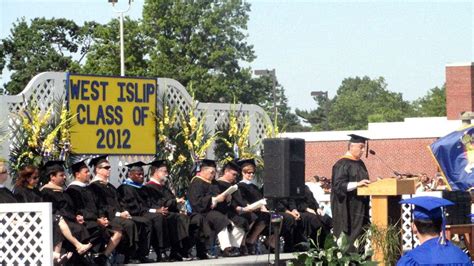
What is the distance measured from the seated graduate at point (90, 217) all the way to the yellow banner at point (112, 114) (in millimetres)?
1417

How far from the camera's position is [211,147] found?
2142 centimetres

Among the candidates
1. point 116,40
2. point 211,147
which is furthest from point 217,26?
point 211,147

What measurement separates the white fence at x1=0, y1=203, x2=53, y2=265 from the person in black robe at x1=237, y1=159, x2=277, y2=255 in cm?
482


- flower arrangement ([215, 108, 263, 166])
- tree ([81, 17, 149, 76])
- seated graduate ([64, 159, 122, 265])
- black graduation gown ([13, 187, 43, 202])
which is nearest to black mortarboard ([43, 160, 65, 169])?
seated graduate ([64, 159, 122, 265])

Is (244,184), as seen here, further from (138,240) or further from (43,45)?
(43,45)

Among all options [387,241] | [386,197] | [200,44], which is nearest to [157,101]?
[386,197]

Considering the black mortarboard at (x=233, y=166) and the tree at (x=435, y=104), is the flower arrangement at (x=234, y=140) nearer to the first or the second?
the black mortarboard at (x=233, y=166)

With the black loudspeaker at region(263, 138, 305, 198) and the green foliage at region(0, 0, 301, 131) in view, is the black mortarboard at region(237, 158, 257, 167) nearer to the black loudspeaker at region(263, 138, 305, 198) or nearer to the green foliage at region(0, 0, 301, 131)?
the black loudspeaker at region(263, 138, 305, 198)

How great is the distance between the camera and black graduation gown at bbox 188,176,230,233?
A: 62.2 feet

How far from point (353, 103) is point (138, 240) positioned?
352ft

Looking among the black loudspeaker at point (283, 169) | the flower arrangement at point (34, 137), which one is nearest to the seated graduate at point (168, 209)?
the flower arrangement at point (34, 137)

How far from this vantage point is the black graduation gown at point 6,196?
53.3 feet

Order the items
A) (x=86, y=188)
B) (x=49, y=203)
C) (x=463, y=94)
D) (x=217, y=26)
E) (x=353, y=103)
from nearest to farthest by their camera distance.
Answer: (x=49, y=203) → (x=86, y=188) → (x=463, y=94) → (x=217, y=26) → (x=353, y=103)

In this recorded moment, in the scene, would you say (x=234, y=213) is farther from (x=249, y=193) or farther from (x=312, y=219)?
(x=312, y=219)
